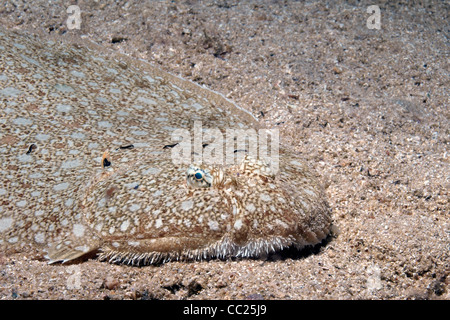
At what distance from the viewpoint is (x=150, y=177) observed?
10.6 feet

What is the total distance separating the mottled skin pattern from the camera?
2.87 metres

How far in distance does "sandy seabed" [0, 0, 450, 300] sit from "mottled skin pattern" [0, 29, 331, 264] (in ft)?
0.94

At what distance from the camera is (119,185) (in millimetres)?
3248

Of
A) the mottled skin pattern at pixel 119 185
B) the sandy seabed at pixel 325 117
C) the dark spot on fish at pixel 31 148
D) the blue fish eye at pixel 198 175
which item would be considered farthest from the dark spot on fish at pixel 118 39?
the blue fish eye at pixel 198 175

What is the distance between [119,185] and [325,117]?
10.4 ft

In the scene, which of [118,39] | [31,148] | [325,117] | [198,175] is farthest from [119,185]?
[118,39]

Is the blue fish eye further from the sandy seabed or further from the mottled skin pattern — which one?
the sandy seabed

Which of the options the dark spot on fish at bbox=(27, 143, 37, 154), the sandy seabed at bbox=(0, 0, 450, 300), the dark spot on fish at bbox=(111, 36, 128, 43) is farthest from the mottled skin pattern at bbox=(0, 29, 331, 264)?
the dark spot on fish at bbox=(111, 36, 128, 43)

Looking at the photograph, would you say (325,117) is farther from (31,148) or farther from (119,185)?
(31,148)

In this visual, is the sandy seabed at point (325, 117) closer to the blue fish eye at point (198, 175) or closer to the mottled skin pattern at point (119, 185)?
the mottled skin pattern at point (119, 185)

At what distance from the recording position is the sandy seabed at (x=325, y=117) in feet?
10.0

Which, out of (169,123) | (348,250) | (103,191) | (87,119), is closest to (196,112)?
(169,123)

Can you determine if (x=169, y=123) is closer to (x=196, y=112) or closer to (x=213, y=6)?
(x=196, y=112)

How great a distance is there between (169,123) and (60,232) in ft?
5.87
